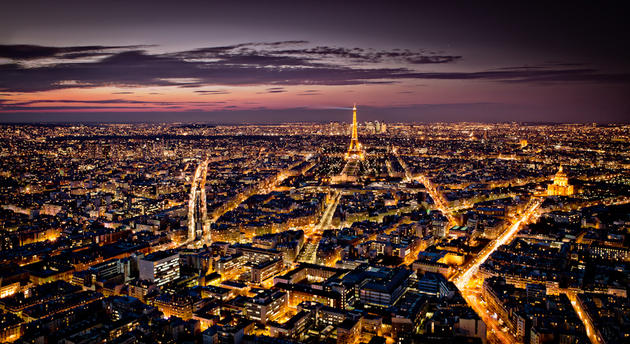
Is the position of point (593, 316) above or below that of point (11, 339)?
above

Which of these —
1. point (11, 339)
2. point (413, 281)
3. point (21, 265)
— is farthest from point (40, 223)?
point (413, 281)

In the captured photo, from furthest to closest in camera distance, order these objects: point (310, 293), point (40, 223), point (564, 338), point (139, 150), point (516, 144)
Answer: point (516, 144) < point (139, 150) < point (40, 223) < point (310, 293) < point (564, 338)

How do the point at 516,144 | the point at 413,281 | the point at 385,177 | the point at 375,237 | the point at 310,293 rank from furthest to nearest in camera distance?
the point at 516,144, the point at 385,177, the point at 375,237, the point at 413,281, the point at 310,293

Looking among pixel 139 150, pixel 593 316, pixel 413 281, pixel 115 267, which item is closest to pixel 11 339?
pixel 115 267

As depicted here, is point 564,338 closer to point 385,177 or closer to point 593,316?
point 593,316

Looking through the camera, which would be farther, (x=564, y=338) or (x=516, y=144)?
(x=516, y=144)

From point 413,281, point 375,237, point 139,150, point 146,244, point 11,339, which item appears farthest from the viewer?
point 139,150

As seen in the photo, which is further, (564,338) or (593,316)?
(593,316)

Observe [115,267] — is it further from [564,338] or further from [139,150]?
[139,150]

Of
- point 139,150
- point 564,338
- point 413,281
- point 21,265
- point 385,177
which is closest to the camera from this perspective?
point 564,338
